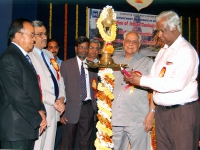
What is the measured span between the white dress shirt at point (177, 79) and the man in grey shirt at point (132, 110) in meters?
0.42

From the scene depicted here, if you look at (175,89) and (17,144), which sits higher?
(175,89)

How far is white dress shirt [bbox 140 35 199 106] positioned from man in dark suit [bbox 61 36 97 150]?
139 centimetres

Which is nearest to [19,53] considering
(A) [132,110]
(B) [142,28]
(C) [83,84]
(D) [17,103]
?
(D) [17,103]

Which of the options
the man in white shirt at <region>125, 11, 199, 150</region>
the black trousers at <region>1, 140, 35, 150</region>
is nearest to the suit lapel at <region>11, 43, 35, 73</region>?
the black trousers at <region>1, 140, 35, 150</region>

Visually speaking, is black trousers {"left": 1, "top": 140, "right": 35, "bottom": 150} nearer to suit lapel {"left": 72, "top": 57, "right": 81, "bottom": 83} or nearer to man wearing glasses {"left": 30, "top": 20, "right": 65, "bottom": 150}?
man wearing glasses {"left": 30, "top": 20, "right": 65, "bottom": 150}

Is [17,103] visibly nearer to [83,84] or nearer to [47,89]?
[47,89]

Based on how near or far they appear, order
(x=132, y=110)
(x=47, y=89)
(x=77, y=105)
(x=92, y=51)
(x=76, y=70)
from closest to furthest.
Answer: (x=47, y=89)
(x=132, y=110)
(x=77, y=105)
(x=76, y=70)
(x=92, y=51)

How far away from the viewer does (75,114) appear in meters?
4.13

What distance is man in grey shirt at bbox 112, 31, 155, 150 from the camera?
3.38 meters

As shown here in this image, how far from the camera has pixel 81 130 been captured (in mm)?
4223

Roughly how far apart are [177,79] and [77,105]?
1692mm

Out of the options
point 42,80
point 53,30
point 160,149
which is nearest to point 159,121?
point 160,149

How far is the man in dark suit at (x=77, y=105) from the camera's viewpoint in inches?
163

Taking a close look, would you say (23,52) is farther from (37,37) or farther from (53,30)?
(53,30)
